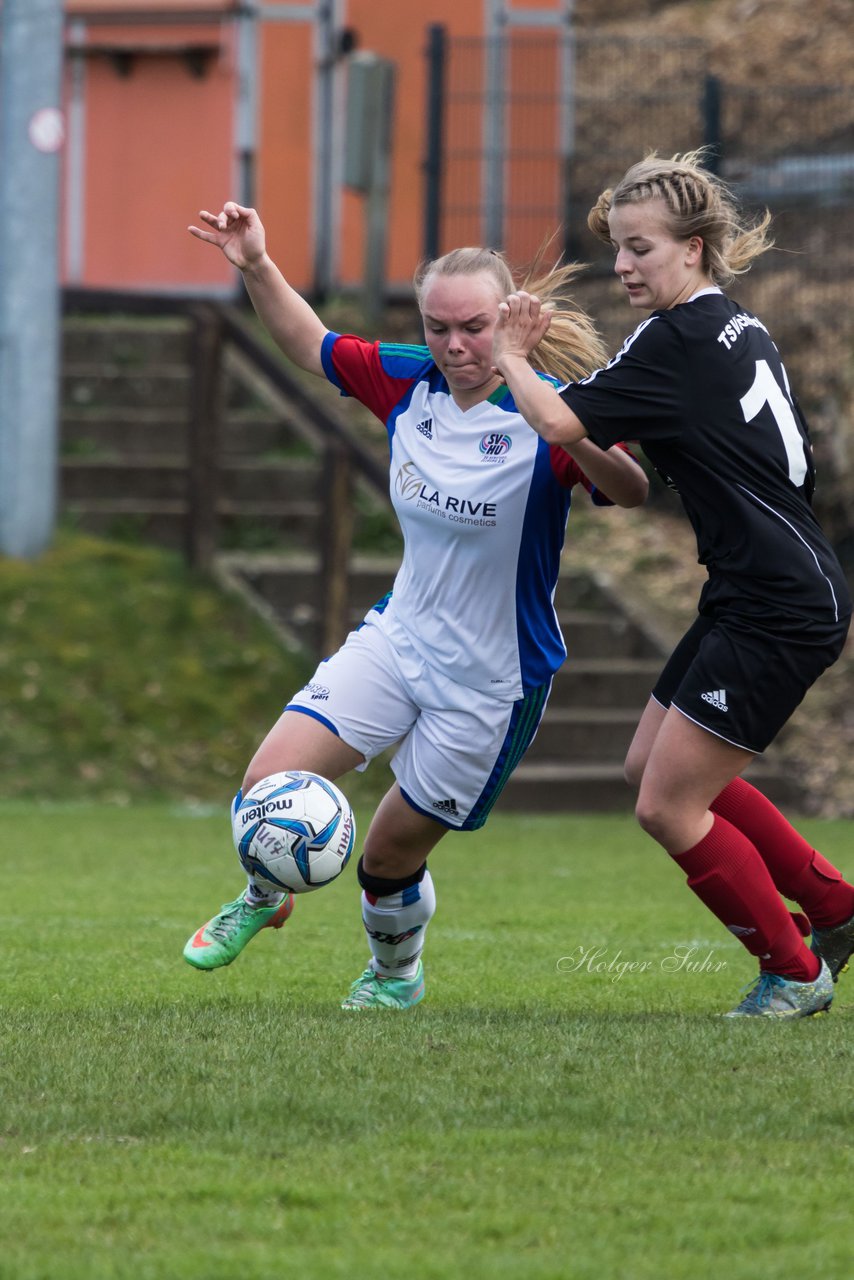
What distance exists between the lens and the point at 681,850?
5.12 metres

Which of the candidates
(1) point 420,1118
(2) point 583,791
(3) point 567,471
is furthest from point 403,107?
(1) point 420,1118

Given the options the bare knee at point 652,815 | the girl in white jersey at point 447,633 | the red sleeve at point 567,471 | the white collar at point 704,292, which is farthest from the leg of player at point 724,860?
the white collar at point 704,292

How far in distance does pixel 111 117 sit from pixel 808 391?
22.8 ft

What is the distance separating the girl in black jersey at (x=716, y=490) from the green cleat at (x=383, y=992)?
0.88 meters

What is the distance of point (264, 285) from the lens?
569cm

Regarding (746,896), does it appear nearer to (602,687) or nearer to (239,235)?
(239,235)

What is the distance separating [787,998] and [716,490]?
132 centimetres

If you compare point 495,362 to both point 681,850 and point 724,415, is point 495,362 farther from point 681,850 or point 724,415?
point 681,850

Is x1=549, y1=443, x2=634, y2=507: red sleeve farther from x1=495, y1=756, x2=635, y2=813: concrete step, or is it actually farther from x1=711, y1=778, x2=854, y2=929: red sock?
x1=495, y1=756, x2=635, y2=813: concrete step

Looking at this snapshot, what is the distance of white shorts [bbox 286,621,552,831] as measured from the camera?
5348 mm

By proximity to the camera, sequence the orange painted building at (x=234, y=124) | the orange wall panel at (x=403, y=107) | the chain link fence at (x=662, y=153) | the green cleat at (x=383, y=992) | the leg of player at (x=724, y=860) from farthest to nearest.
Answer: the orange wall panel at (x=403, y=107)
the orange painted building at (x=234, y=124)
the chain link fence at (x=662, y=153)
the green cleat at (x=383, y=992)
the leg of player at (x=724, y=860)

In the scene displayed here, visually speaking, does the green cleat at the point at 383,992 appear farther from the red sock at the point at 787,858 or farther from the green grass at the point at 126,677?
the green grass at the point at 126,677

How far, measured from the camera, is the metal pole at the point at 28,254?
43.2 ft

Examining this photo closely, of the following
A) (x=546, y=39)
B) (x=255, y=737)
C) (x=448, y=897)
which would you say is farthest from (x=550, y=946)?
(x=546, y=39)
